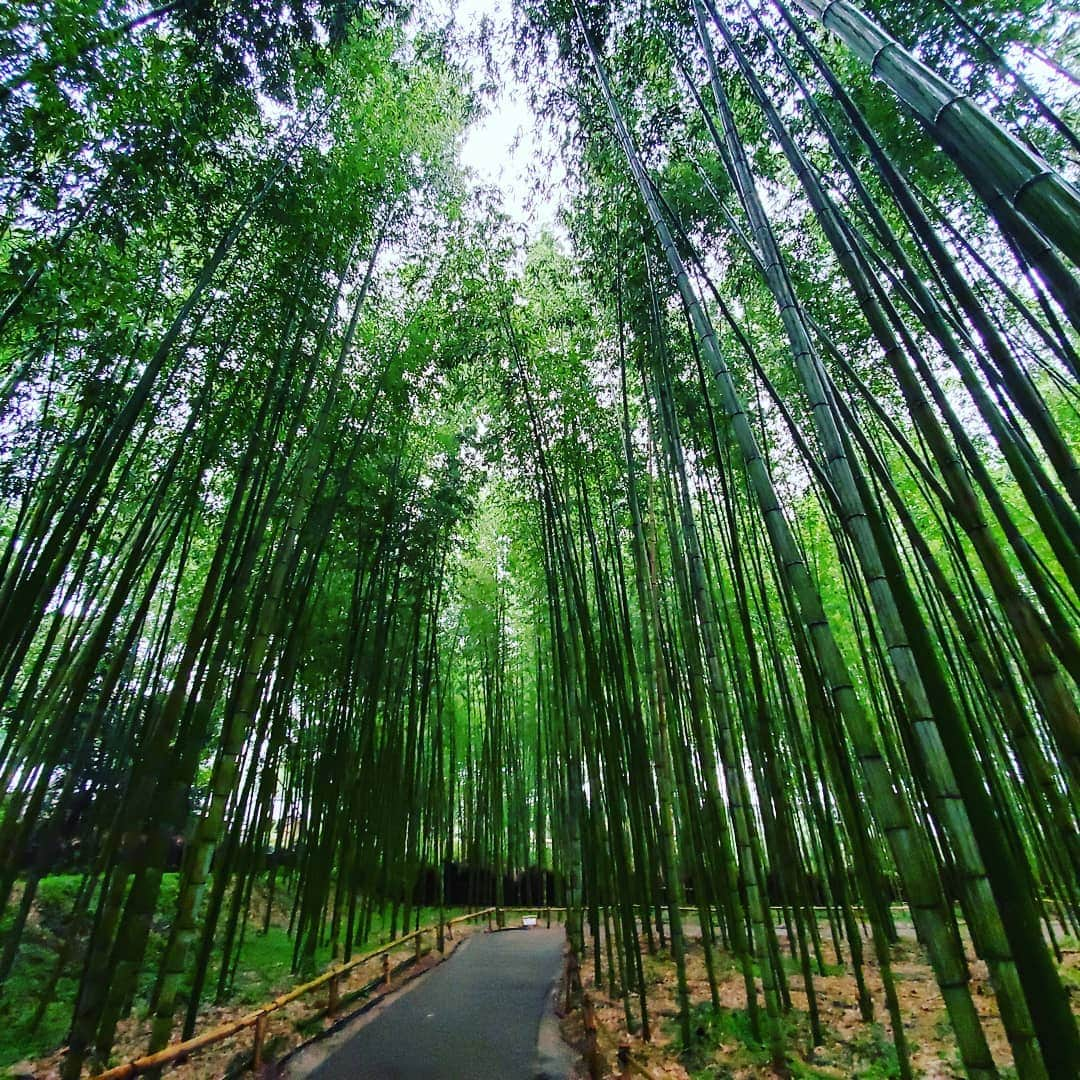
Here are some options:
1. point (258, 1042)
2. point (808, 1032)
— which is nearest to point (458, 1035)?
point (258, 1042)

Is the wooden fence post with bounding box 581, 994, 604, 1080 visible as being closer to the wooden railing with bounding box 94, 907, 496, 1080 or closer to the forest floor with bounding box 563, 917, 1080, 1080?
the forest floor with bounding box 563, 917, 1080, 1080

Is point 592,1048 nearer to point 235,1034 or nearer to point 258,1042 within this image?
point 258,1042

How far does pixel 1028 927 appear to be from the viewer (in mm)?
953

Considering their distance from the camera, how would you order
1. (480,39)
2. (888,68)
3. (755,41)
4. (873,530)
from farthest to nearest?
(480,39) → (755,41) → (873,530) → (888,68)

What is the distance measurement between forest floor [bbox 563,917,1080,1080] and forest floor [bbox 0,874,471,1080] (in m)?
1.95

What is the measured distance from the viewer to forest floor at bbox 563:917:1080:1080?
9.21ft

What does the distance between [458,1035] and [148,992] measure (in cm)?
312

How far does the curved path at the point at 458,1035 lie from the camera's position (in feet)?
10.6

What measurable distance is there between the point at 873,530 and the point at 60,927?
7.61m

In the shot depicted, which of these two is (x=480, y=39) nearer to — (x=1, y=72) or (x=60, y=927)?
(x=1, y=72)

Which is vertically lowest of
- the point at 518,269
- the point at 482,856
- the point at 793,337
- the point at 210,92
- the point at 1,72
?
the point at 482,856

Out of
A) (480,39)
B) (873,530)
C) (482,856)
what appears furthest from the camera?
(482,856)

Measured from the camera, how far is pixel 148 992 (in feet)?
16.4

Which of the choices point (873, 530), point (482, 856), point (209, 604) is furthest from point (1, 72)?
point (482, 856)
